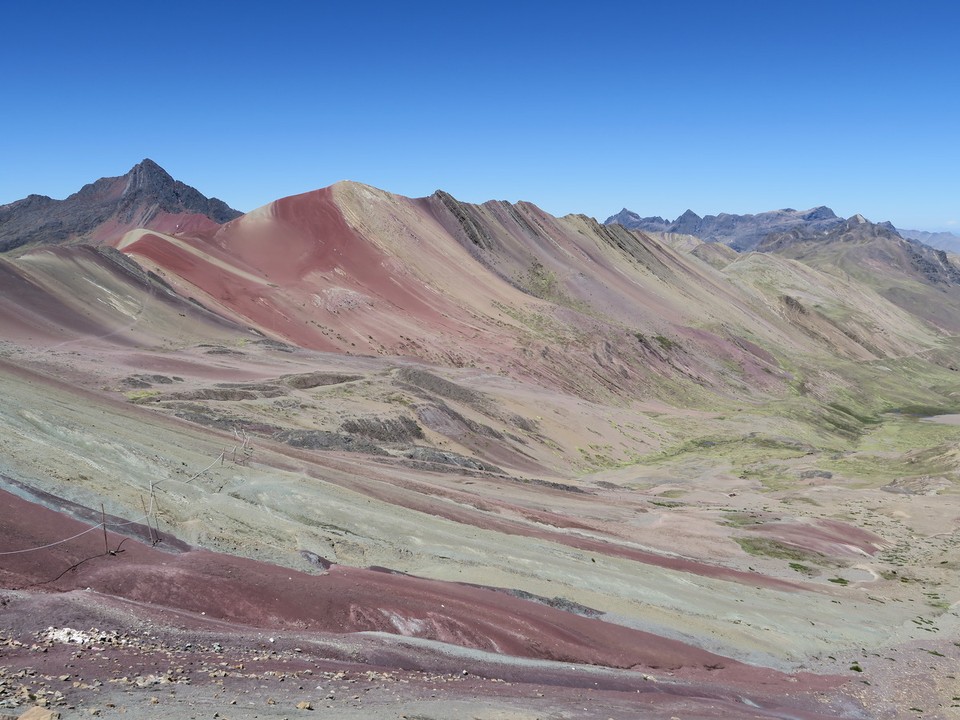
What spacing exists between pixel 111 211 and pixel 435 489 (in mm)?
148366

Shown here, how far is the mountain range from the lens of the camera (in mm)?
22031

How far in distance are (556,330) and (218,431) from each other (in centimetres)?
7560

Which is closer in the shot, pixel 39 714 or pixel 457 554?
pixel 39 714

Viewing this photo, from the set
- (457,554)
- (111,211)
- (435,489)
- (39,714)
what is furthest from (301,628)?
(111,211)

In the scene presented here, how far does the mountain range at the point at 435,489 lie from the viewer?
22031mm

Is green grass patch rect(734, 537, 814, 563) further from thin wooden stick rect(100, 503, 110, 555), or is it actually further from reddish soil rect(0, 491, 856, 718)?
thin wooden stick rect(100, 503, 110, 555)

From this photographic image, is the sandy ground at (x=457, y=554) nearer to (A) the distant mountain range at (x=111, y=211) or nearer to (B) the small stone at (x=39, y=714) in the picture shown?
(B) the small stone at (x=39, y=714)

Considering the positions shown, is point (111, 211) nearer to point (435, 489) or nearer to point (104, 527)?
point (435, 489)

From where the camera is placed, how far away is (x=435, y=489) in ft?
143

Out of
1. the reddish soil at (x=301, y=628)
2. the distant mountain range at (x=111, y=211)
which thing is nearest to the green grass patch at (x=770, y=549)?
the reddish soil at (x=301, y=628)

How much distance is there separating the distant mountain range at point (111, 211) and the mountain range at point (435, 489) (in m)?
51.5

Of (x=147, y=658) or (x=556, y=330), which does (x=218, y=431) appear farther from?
(x=556, y=330)

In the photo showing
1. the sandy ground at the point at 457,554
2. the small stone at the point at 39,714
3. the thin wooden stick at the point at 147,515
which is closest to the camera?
the small stone at the point at 39,714

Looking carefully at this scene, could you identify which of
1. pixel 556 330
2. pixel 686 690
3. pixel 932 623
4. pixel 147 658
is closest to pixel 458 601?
pixel 686 690
